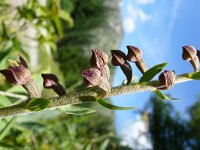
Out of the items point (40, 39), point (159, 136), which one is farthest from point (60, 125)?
point (159, 136)

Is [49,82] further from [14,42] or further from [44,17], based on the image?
[44,17]

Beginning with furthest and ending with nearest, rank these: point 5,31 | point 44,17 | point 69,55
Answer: point 69,55 < point 44,17 < point 5,31

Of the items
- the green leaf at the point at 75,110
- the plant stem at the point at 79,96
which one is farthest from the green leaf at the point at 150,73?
the green leaf at the point at 75,110

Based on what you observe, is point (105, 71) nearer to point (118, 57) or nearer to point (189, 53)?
point (118, 57)

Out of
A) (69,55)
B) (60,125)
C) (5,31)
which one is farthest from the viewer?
(69,55)

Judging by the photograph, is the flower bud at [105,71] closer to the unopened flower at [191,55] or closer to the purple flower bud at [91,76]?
the purple flower bud at [91,76]

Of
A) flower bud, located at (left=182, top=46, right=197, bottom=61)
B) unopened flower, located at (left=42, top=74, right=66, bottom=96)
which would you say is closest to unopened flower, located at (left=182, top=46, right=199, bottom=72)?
flower bud, located at (left=182, top=46, right=197, bottom=61)
